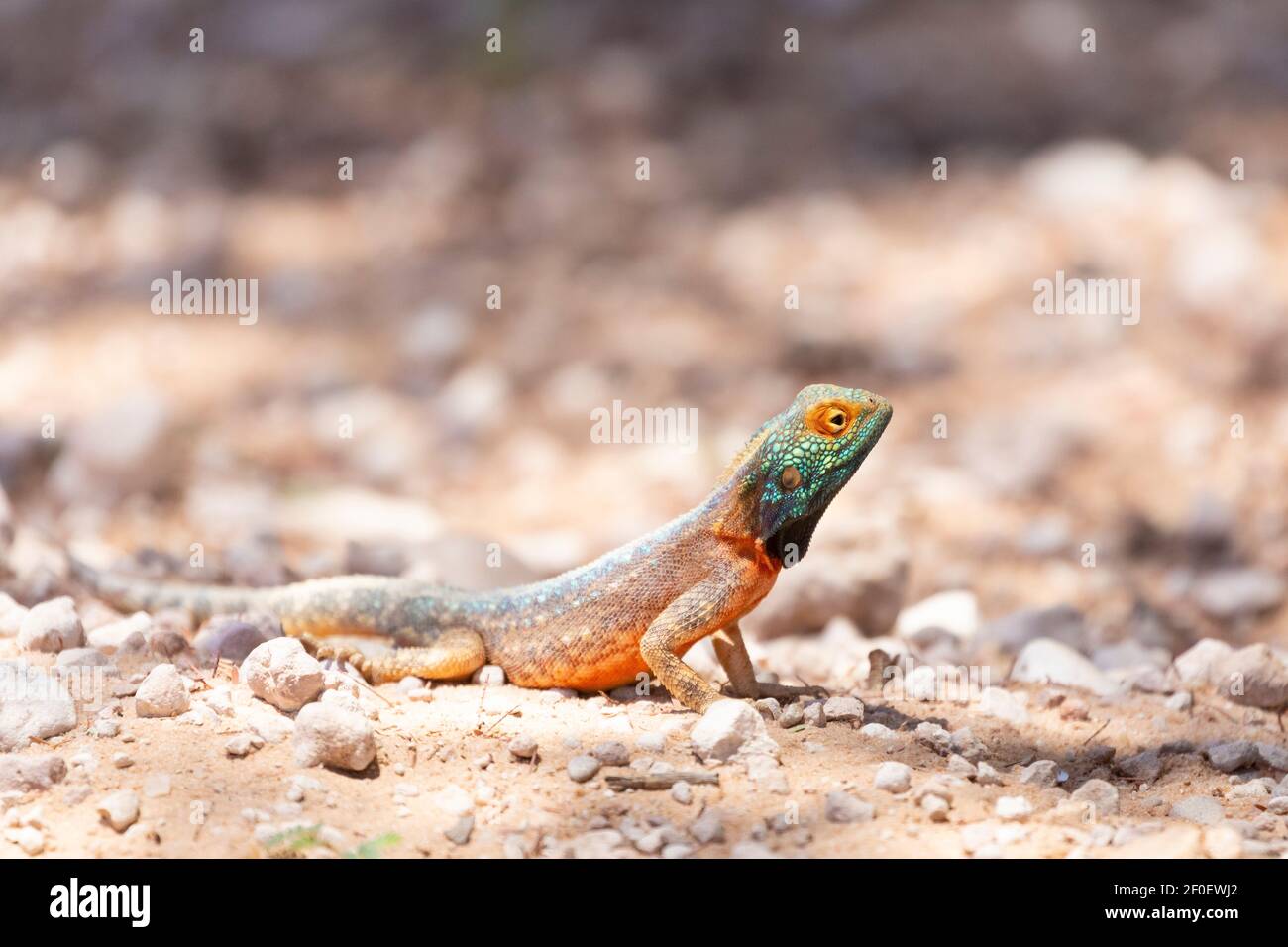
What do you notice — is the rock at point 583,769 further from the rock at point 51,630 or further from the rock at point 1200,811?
the rock at point 51,630

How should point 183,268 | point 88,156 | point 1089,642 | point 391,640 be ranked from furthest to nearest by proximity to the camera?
point 88,156 → point 183,268 → point 1089,642 → point 391,640

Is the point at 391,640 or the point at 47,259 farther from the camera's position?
the point at 47,259

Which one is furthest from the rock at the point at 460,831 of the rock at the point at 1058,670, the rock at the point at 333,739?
the rock at the point at 1058,670

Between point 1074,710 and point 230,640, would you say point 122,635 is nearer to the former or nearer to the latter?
point 230,640

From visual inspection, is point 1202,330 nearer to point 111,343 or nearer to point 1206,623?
point 1206,623

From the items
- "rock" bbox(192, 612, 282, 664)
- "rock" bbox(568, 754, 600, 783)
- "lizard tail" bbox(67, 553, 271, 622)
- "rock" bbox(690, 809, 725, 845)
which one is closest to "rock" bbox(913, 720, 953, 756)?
"rock" bbox(690, 809, 725, 845)
